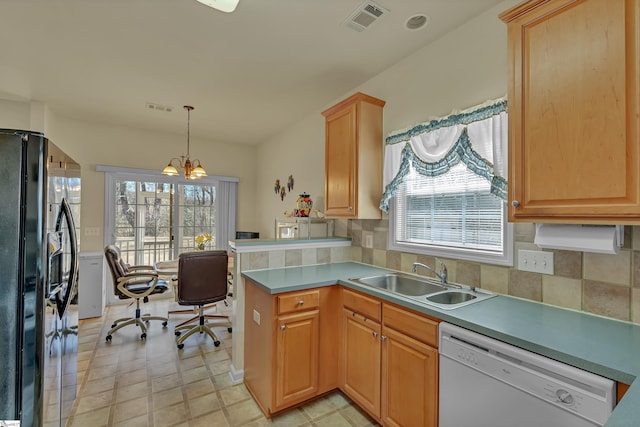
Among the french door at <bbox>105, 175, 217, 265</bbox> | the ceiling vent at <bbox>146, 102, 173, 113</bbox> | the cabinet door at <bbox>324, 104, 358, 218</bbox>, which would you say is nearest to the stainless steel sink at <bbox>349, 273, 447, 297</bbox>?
the cabinet door at <bbox>324, 104, 358, 218</bbox>

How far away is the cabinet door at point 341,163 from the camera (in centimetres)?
249

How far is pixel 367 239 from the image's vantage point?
9.18 feet

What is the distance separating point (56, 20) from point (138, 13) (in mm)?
607

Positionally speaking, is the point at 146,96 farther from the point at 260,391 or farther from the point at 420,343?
the point at 420,343

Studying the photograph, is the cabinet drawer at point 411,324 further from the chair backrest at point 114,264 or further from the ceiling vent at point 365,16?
the chair backrest at point 114,264

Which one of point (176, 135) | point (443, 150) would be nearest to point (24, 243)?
point (443, 150)

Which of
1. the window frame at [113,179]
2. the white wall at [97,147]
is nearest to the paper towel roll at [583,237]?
the white wall at [97,147]

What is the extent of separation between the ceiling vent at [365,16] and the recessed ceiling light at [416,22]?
0.21 m

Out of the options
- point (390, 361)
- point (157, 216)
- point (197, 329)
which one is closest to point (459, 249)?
point (390, 361)

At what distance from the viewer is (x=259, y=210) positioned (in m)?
5.32

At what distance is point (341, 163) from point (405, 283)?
1158 mm

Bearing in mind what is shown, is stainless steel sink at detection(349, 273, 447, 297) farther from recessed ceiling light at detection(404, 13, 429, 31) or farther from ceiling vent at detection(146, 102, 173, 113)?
ceiling vent at detection(146, 102, 173, 113)

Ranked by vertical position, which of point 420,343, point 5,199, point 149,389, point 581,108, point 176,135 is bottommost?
point 149,389

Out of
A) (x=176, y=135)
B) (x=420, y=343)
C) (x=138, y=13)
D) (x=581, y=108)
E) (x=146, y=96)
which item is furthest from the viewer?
(x=176, y=135)
